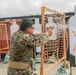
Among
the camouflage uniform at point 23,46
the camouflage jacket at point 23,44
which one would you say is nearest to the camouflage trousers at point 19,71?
the camouflage uniform at point 23,46

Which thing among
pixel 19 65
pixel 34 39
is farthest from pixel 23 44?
pixel 19 65

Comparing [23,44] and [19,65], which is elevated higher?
[23,44]

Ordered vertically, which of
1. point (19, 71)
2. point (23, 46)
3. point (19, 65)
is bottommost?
point (19, 71)

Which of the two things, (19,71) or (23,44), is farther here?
(19,71)

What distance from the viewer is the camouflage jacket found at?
437cm

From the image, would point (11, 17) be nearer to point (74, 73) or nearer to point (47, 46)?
point (74, 73)

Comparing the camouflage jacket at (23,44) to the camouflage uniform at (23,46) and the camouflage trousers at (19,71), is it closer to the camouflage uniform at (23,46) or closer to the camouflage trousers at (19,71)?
the camouflage uniform at (23,46)

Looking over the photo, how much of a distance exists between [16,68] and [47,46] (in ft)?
9.03

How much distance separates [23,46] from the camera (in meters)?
4.45

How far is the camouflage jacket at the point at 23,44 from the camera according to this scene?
14.3 ft

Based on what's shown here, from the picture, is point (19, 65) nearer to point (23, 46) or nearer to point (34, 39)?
point (23, 46)

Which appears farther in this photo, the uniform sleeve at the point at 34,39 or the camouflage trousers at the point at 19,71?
the camouflage trousers at the point at 19,71

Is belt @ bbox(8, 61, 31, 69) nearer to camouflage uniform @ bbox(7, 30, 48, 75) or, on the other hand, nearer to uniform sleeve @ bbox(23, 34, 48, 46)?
camouflage uniform @ bbox(7, 30, 48, 75)

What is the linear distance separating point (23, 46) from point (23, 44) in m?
0.04
